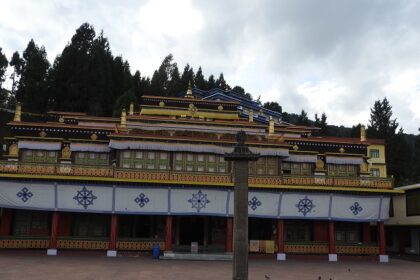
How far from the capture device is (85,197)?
29781 millimetres

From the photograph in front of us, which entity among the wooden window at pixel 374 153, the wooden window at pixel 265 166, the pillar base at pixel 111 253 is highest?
the wooden window at pixel 374 153

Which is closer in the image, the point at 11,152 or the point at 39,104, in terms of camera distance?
the point at 11,152

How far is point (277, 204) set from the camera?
3156 centimetres

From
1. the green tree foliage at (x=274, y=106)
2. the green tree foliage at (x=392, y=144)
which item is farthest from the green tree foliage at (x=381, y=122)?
the green tree foliage at (x=274, y=106)

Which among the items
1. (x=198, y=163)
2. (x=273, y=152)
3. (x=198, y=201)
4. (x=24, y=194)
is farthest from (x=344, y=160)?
(x=24, y=194)

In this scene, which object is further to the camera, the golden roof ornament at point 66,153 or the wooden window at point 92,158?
the wooden window at point 92,158

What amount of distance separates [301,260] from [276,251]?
73.2 inches

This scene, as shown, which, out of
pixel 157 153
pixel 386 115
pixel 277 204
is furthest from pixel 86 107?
pixel 386 115

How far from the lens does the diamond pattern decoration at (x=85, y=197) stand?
2973cm

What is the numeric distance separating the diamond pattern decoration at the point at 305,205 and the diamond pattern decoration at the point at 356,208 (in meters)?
3.08

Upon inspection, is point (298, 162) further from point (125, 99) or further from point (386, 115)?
point (386, 115)

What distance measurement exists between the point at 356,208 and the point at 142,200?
15.8m

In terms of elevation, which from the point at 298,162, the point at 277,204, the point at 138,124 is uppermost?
the point at 138,124

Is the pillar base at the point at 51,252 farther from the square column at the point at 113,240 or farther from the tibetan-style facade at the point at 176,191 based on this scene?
the square column at the point at 113,240
